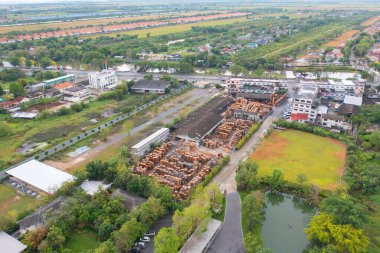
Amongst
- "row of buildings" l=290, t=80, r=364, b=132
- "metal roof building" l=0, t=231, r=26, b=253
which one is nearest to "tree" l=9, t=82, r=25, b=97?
"metal roof building" l=0, t=231, r=26, b=253

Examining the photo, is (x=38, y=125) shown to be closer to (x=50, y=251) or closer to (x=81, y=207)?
(x=81, y=207)

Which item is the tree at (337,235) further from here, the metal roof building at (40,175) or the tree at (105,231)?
the metal roof building at (40,175)

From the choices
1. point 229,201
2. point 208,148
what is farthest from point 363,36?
point 229,201

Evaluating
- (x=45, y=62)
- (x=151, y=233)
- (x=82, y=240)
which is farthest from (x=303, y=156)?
(x=45, y=62)

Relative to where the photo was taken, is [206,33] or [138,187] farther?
[206,33]

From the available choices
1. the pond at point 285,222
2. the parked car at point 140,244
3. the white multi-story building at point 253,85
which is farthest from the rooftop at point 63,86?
the pond at point 285,222

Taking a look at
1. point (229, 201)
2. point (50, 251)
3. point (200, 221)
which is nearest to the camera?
point (50, 251)
